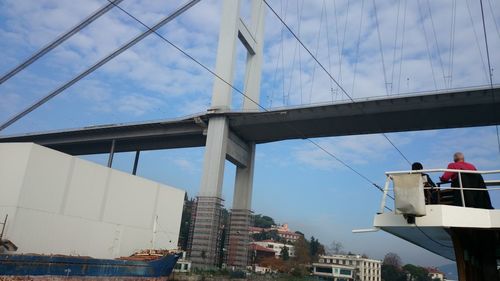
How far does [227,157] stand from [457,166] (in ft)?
89.0

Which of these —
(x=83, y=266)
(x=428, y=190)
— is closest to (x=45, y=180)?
(x=83, y=266)

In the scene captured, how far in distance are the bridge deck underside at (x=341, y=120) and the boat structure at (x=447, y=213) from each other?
20614 mm

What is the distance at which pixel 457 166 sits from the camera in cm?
625

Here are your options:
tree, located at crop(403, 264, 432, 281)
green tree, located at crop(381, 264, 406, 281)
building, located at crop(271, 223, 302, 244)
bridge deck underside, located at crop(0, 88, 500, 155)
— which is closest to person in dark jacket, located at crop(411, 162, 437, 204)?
bridge deck underside, located at crop(0, 88, 500, 155)

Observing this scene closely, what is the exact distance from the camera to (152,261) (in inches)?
810

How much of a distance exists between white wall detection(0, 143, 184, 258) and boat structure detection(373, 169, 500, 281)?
60.2ft

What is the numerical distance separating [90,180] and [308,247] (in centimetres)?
8010

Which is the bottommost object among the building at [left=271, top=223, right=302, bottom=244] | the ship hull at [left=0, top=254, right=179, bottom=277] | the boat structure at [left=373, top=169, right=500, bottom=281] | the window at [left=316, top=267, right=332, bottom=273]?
the ship hull at [left=0, top=254, right=179, bottom=277]

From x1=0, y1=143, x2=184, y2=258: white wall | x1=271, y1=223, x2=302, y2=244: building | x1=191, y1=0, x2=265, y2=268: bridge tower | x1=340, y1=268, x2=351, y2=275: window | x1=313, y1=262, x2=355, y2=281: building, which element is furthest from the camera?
x1=271, y1=223, x2=302, y2=244: building

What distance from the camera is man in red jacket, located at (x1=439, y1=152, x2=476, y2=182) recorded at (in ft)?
20.4

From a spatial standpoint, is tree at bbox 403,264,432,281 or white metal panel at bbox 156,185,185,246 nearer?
white metal panel at bbox 156,185,185,246

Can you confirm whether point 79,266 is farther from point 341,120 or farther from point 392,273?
point 392,273

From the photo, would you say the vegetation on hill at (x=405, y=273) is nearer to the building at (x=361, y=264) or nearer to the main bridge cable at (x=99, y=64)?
the building at (x=361, y=264)

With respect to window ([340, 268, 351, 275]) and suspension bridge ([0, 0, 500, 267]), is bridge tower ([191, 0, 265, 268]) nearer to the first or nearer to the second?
suspension bridge ([0, 0, 500, 267])
